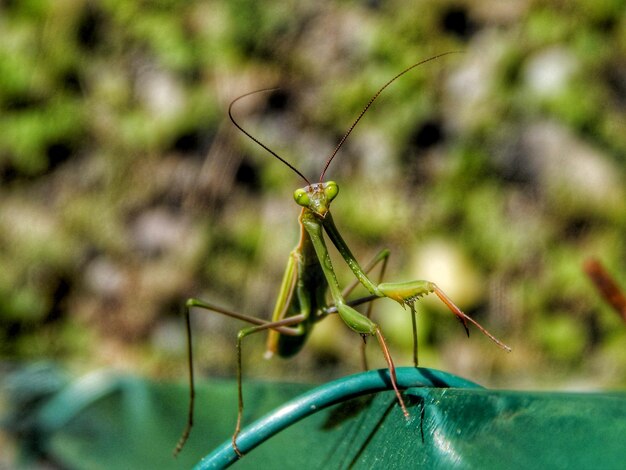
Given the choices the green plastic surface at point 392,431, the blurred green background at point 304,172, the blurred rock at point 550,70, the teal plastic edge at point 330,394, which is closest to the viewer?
the green plastic surface at point 392,431

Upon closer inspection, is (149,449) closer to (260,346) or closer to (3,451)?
(3,451)

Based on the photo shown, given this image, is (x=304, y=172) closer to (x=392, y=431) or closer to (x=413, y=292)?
(x=413, y=292)

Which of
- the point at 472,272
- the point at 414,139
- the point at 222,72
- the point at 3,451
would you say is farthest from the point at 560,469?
the point at 222,72

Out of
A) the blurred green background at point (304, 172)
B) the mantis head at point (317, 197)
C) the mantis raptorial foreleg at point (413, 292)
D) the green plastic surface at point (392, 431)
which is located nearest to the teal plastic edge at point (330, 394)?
the green plastic surface at point (392, 431)

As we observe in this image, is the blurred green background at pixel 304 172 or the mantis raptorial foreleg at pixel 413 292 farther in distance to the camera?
the blurred green background at pixel 304 172

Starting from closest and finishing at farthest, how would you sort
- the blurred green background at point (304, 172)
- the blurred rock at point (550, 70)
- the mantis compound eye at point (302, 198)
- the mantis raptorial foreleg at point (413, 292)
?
the mantis raptorial foreleg at point (413, 292) < the mantis compound eye at point (302, 198) < the blurred green background at point (304, 172) < the blurred rock at point (550, 70)

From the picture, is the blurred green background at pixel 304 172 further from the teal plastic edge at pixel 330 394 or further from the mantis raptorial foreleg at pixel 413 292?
the teal plastic edge at pixel 330 394

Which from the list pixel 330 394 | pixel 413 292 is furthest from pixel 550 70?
pixel 330 394
